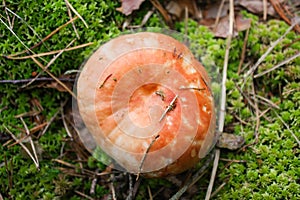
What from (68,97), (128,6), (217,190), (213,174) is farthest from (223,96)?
(68,97)

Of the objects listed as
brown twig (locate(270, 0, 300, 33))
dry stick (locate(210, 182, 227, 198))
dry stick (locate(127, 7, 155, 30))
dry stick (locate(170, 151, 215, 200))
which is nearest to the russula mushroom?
dry stick (locate(170, 151, 215, 200))

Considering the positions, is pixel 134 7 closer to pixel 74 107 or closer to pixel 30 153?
pixel 74 107

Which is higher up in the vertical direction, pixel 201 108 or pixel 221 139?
pixel 201 108

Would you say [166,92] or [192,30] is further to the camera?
[192,30]

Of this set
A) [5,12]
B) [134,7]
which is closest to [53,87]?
[5,12]

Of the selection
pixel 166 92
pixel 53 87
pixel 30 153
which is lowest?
pixel 30 153

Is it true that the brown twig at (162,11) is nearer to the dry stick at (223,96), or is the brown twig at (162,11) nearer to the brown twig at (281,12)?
the dry stick at (223,96)

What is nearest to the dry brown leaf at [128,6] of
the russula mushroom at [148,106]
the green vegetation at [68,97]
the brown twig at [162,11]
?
the green vegetation at [68,97]

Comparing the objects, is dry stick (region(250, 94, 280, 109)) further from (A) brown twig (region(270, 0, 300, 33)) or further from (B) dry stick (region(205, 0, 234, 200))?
(A) brown twig (region(270, 0, 300, 33))

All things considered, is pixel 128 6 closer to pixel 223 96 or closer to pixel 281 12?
pixel 223 96
